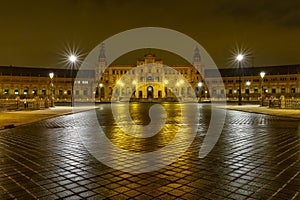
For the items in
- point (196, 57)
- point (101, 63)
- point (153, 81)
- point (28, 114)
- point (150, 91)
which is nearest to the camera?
point (28, 114)

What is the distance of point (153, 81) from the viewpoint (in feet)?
353

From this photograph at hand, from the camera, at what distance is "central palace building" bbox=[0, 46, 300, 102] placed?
101188 mm

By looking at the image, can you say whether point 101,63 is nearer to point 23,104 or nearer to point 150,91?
point 150,91

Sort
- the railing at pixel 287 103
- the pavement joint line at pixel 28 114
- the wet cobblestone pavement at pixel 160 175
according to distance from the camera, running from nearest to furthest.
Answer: the wet cobblestone pavement at pixel 160 175
the pavement joint line at pixel 28 114
the railing at pixel 287 103

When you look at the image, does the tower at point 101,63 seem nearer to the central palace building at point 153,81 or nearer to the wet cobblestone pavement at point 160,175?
the central palace building at point 153,81

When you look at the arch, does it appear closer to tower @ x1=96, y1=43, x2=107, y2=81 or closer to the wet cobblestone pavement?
tower @ x1=96, y1=43, x2=107, y2=81

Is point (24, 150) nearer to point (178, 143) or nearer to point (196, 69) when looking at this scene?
point (178, 143)

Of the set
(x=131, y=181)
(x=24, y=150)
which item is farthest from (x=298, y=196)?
(x=24, y=150)

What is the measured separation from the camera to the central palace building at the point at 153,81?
101188 millimetres

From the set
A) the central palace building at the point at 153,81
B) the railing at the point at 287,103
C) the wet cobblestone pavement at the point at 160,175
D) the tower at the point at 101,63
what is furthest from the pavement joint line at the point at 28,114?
the tower at the point at 101,63

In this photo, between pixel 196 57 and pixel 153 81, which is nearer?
pixel 153 81

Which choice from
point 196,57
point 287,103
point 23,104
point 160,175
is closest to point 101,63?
point 196,57

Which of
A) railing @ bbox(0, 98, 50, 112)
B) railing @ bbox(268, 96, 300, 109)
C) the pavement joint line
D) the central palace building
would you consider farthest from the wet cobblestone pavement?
the central palace building

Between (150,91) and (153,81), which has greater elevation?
(153,81)
